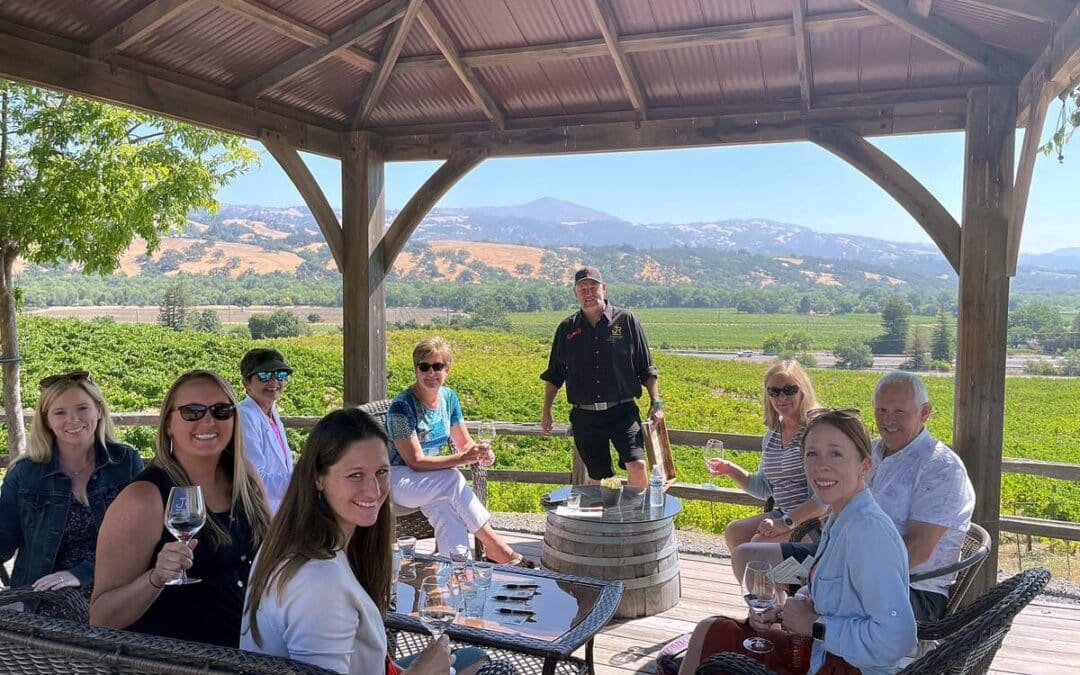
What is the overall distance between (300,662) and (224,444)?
0.92 meters

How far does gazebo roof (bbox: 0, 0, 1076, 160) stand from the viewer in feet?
12.4

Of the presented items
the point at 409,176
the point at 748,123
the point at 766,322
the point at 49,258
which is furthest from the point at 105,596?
the point at 409,176

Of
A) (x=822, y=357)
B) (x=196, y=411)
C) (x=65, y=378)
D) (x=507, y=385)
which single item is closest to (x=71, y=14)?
(x=65, y=378)

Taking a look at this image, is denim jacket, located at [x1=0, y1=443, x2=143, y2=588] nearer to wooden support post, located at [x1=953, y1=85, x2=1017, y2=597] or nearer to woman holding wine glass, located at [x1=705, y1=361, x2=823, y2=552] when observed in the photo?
woman holding wine glass, located at [x1=705, y1=361, x2=823, y2=552]

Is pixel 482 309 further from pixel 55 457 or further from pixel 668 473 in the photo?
pixel 55 457

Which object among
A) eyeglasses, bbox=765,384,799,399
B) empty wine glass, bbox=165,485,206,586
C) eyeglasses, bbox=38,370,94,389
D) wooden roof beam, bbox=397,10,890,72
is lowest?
empty wine glass, bbox=165,485,206,586

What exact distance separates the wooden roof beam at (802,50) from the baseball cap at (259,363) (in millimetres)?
2848

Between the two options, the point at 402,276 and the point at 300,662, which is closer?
the point at 300,662

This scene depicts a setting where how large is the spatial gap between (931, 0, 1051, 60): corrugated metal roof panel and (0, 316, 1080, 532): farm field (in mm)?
11865

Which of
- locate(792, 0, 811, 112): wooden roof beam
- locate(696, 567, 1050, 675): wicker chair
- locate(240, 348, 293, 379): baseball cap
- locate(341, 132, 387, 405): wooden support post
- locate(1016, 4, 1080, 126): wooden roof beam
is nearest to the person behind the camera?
locate(696, 567, 1050, 675): wicker chair

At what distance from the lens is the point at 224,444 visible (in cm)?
220

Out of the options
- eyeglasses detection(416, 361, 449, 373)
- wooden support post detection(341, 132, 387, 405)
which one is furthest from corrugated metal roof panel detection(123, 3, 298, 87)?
eyeglasses detection(416, 361, 449, 373)

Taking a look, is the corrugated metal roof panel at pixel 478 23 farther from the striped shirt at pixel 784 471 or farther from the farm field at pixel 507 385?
the farm field at pixel 507 385

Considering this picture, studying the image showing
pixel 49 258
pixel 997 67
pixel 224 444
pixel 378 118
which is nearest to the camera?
pixel 224 444
